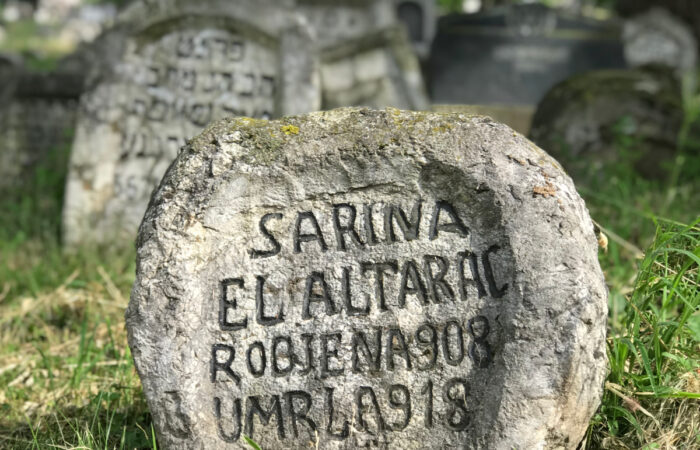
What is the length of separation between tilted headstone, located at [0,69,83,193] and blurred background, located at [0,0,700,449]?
11 millimetres

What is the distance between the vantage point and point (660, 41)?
10.2 meters

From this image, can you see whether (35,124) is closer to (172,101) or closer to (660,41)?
(172,101)

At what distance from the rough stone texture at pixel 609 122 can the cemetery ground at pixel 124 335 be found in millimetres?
219

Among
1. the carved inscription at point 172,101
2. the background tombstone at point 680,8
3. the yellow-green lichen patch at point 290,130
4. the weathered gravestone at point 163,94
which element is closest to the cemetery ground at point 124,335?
the weathered gravestone at point 163,94

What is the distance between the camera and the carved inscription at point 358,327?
5.96ft

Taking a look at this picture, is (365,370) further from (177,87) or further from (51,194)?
(51,194)

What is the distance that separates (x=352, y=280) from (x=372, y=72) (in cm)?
298

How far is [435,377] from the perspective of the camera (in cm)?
182

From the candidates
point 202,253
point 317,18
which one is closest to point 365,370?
point 202,253

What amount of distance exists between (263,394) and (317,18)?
272 inches

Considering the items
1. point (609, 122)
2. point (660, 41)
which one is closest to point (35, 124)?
point (609, 122)

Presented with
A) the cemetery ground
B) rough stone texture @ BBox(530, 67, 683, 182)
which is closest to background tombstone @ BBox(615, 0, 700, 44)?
rough stone texture @ BBox(530, 67, 683, 182)

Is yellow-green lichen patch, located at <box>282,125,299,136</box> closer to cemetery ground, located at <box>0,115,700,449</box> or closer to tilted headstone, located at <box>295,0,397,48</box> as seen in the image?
cemetery ground, located at <box>0,115,700,449</box>

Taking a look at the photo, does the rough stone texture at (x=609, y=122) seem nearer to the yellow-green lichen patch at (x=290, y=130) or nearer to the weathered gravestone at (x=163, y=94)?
the weathered gravestone at (x=163, y=94)
